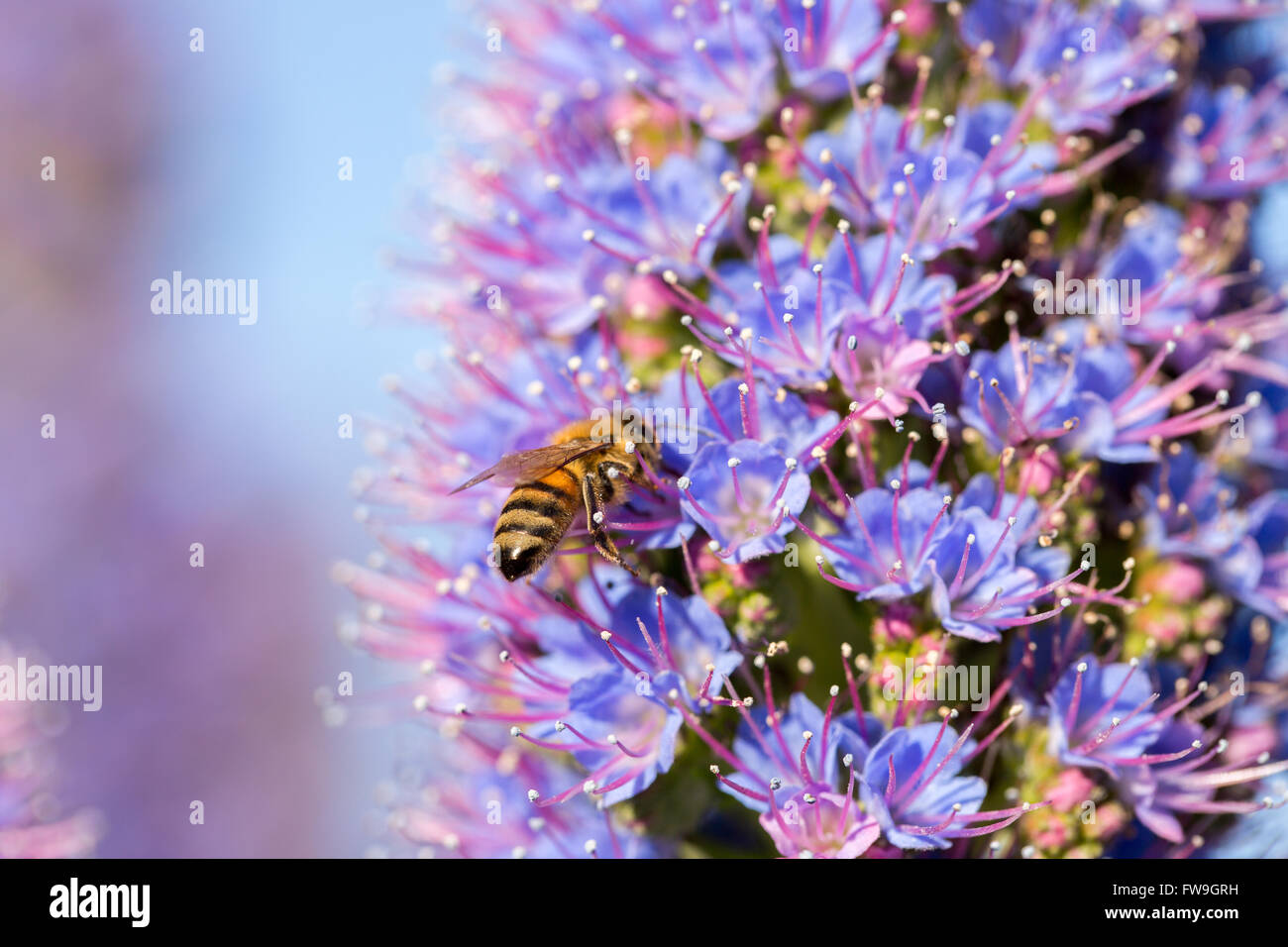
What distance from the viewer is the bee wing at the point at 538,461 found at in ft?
13.2

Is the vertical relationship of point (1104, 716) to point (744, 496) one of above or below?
below

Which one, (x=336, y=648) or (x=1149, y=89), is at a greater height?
(x=1149, y=89)

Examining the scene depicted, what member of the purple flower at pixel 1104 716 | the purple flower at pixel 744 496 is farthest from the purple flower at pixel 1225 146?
the purple flower at pixel 744 496

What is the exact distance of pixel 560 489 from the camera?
4.01m

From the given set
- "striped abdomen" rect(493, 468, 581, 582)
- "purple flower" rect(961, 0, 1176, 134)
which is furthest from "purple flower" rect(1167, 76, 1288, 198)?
"striped abdomen" rect(493, 468, 581, 582)

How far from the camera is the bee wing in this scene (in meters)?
4.02

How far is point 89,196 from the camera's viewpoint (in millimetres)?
11305

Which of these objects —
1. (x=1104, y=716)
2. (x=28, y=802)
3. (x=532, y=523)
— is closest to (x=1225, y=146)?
(x=1104, y=716)

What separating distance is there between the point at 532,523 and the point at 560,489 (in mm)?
152

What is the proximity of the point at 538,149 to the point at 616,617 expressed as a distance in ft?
6.98

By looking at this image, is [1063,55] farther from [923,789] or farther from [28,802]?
[28,802]
